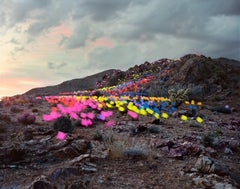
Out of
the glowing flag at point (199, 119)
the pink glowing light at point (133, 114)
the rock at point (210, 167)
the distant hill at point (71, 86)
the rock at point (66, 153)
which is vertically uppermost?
the distant hill at point (71, 86)

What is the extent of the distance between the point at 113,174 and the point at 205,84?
60.0 feet

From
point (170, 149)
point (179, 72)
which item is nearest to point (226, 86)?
point (179, 72)

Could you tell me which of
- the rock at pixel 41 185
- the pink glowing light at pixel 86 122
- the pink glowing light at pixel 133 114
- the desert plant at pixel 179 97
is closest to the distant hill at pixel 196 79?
the desert plant at pixel 179 97

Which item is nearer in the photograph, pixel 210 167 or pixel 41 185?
pixel 41 185

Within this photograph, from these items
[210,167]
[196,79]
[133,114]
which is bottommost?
[210,167]

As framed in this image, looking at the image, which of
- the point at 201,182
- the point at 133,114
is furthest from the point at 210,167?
the point at 133,114

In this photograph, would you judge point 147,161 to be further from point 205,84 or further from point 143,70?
point 143,70

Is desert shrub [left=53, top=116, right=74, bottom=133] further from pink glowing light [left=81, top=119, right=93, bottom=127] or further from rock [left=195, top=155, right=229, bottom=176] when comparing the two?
rock [left=195, top=155, right=229, bottom=176]

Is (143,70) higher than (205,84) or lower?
→ higher

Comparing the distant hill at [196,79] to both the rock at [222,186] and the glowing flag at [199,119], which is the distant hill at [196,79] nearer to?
the glowing flag at [199,119]

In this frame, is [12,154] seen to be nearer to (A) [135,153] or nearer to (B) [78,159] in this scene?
(B) [78,159]

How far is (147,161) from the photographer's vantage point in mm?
7902

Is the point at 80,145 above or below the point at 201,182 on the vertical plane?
above

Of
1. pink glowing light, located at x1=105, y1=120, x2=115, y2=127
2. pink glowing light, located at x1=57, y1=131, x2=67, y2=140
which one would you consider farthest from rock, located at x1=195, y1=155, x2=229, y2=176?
pink glowing light, located at x1=105, y1=120, x2=115, y2=127
